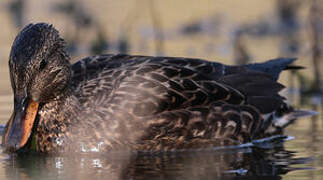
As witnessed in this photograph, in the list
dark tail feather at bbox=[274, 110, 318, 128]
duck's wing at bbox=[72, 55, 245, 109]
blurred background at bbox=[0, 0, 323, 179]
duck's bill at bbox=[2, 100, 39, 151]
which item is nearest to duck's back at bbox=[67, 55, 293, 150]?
duck's wing at bbox=[72, 55, 245, 109]

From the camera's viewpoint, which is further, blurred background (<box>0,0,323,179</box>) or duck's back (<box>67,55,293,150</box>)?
blurred background (<box>0,0,323,179</box>)

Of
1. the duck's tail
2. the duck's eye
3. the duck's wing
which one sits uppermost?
the duck's eye

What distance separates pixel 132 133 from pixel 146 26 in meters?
9.01

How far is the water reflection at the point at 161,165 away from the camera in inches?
309

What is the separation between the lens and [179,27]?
17.2 metres

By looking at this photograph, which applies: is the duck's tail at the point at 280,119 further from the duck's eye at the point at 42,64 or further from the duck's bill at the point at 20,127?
the duck's bill at the point at 20,127

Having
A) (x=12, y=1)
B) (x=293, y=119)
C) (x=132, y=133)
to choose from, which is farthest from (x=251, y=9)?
(x=132, y=133)

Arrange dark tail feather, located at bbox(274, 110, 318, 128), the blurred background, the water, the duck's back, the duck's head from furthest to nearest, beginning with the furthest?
the blurred background, dark tail feather, located at bbox(274, 110, 318, 128), the duck's back, the duck's head, the water

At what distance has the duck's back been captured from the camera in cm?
908

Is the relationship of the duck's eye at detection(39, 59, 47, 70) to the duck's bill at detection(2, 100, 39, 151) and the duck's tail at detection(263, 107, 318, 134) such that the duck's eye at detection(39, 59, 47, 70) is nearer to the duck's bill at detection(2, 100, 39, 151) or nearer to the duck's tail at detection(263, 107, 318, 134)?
the duck's bill at detection(2, 100, 39, 151)

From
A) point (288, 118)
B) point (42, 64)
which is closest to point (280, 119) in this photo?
point (288, 118)

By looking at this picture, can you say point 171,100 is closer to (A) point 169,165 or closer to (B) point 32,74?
(A) point 169,165

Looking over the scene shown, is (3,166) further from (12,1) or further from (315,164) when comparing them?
(12,1)

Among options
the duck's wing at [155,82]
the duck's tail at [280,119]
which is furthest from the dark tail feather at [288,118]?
the duck's wing at [155,82]
